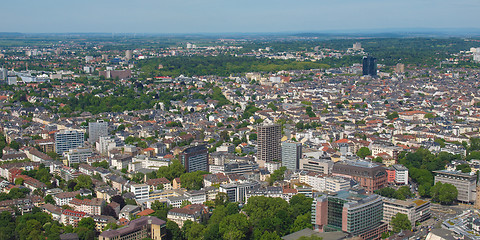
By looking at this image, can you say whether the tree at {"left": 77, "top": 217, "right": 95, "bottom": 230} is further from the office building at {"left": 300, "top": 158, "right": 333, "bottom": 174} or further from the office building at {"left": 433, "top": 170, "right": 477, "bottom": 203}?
the office building at {"left": 433, "top": 170, "right": 477, "bottom": 203}

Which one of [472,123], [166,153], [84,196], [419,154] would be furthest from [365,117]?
[84,196]

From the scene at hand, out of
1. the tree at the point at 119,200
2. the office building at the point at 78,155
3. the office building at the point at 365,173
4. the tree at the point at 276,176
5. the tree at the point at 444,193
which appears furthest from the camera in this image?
the office building at the point at 78,155

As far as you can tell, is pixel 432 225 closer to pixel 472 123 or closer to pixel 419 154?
pixel 419 154

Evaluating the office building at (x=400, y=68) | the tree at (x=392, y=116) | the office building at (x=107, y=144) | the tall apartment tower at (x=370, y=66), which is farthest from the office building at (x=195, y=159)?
the office building at (x=400, y=68)

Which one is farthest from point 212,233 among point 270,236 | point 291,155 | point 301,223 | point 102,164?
point 102,164

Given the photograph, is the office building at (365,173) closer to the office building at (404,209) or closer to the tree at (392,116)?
the office building at (404,209)

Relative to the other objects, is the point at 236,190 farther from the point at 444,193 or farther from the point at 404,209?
the point at 444,193
